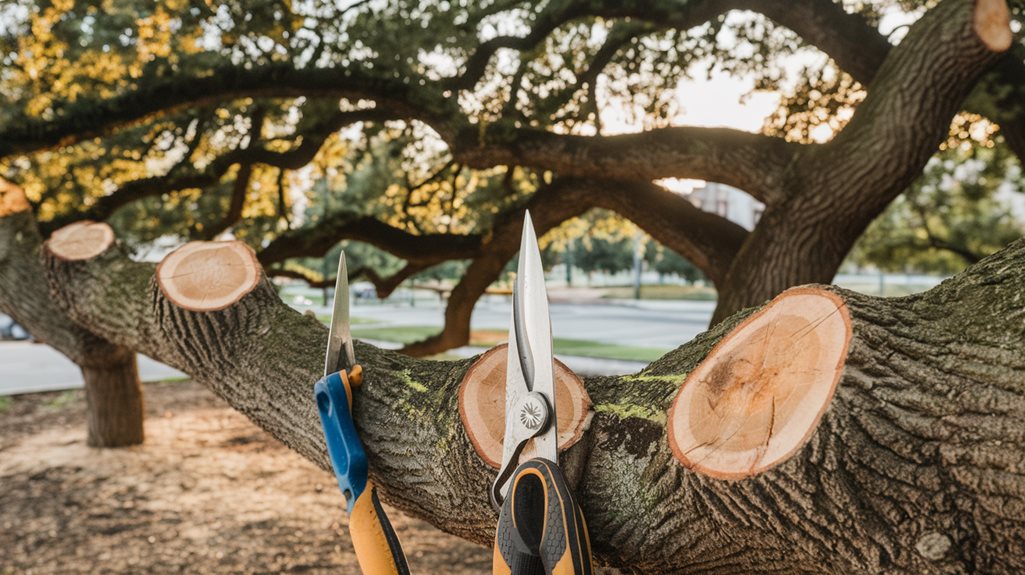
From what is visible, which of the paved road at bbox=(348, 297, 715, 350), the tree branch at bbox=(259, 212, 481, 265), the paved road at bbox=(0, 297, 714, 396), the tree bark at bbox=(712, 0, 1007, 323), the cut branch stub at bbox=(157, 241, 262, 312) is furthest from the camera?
the paved road at bbox=(348, 297, 715, 350)

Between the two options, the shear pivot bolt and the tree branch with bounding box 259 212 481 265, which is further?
the tree branch with bounding box 259 212 481 265

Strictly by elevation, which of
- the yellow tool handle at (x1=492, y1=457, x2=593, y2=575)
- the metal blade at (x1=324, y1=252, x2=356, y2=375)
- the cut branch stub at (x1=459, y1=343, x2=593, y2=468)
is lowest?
the yellow tool handle at (x1=492, y1=457, x2=593, y2=575)

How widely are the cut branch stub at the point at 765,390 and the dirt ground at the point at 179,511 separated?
3607 mm

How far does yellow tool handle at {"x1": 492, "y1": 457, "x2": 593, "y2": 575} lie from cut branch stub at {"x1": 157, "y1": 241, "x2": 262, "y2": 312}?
1.48 m

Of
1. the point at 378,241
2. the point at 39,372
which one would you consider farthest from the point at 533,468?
the point at 39,372

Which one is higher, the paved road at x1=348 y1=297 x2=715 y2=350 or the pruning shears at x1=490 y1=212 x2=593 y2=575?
the pruning shears at x1=490 y1=212 x2=593 y2=575

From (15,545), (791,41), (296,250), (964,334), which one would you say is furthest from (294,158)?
(964,334)

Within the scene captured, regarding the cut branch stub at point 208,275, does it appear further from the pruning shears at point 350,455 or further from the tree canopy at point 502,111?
the tree canopy at point 502,111

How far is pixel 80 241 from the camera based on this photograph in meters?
3.44

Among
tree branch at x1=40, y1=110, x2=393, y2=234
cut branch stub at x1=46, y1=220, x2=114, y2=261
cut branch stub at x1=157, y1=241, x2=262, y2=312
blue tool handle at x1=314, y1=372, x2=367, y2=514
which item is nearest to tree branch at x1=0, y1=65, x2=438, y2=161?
tree branch at x1=40, y1=110, x2=393, y2=234

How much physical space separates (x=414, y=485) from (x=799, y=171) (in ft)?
10.1

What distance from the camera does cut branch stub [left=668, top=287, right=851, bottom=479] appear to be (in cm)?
119

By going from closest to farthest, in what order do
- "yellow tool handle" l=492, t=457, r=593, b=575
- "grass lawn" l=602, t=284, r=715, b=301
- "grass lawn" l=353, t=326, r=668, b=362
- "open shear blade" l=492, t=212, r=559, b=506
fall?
"yellow tool handle" l=492, t=457, r=593, b=575 → "open shear blade" l=492, t=212, r=559, b=506 → "grass lawn" l=353, t=326, r=668, b=362 → "grass lawn" l=602, t=284, r=715, b=301

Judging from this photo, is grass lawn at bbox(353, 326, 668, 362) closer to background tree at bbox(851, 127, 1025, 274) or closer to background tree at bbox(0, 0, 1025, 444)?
background tree at bbox(851, 127, 1025, 274)
